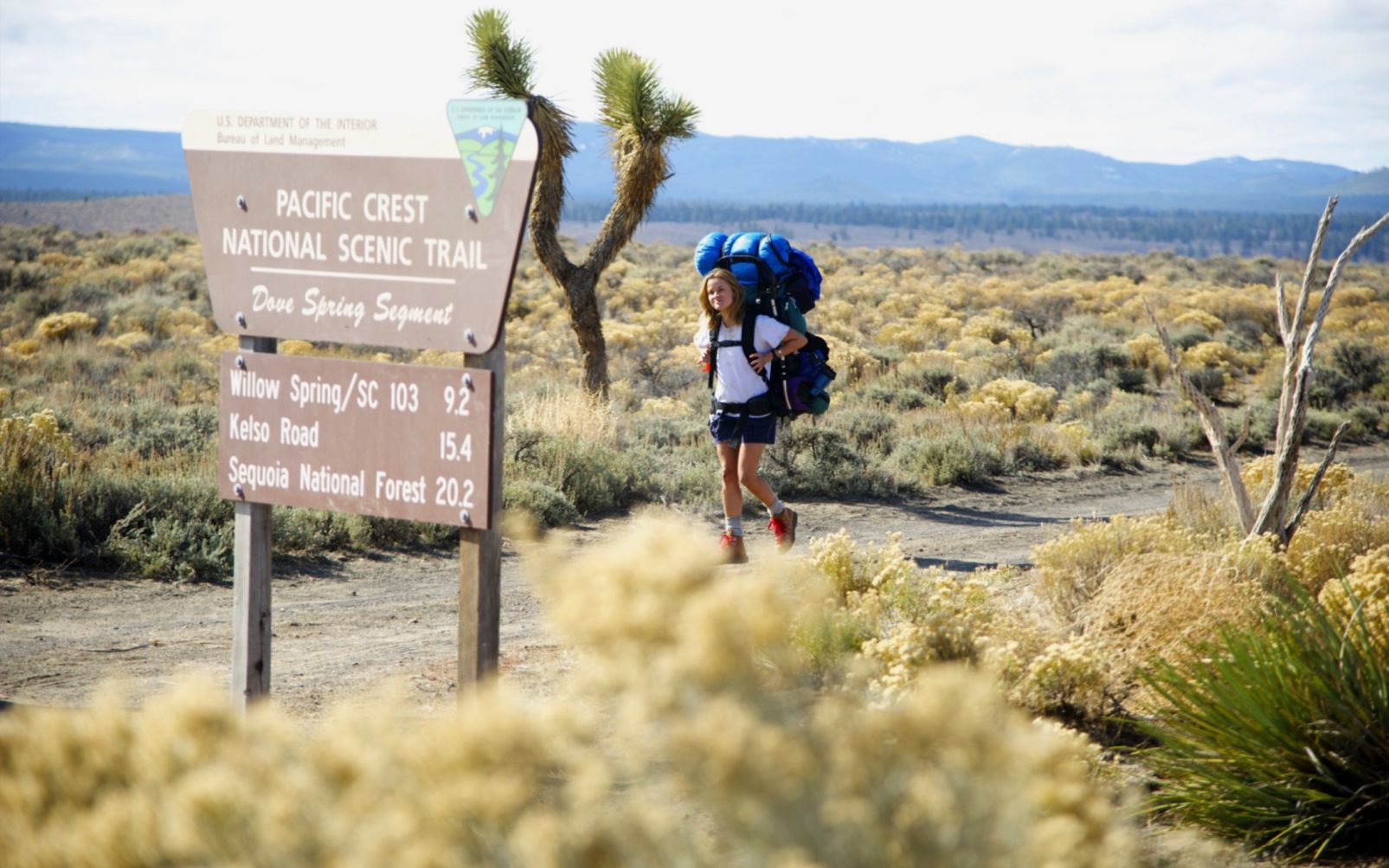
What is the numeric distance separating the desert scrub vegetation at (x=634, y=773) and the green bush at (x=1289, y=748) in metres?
1.87

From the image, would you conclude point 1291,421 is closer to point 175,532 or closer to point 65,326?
point 175,532

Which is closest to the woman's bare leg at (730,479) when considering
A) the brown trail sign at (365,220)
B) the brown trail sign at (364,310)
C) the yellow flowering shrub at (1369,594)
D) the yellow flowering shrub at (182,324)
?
the yellow flowering shrub at (1369,594)

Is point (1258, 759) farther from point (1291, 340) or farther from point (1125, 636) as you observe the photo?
point (1291, 340)

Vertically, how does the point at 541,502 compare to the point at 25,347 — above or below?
below

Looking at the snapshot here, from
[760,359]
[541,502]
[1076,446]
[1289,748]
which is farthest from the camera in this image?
[1076,446]

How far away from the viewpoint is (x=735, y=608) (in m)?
1.82

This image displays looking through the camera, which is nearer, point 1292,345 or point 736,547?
point 1292,345

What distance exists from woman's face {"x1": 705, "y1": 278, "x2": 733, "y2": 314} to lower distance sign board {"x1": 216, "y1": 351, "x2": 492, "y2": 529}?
3.23 m

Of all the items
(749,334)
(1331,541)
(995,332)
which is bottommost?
(1331,541)

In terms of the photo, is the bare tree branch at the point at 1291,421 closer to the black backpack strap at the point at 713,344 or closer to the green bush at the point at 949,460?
the black backpack strap at the point at 713,344

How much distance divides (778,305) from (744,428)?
2.55 feet

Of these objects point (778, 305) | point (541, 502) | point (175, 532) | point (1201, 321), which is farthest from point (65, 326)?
point (1201, 321)

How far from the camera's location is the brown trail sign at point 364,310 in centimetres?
368

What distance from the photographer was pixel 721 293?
23.0ft
